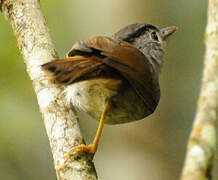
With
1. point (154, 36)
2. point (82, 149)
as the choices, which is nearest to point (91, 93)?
point (82, 149)

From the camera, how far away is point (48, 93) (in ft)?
9.12

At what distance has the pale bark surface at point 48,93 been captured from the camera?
243cm

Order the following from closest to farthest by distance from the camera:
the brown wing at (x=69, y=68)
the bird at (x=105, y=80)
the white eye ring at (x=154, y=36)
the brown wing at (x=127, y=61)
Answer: the brown wing at (x=69, y=68)
the bird at (x=105, y=80)
the brown wing at (x=127, y=61)
the white eye ring at (x=154, y=36)

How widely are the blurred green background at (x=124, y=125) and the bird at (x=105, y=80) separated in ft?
3.69

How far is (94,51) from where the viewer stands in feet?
8.98

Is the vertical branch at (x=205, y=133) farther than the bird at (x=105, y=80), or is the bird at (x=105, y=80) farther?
the bird at (x=105, y=80)

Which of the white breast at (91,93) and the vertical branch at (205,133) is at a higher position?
the vertical branch at (205,133)

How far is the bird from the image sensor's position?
8.13ft

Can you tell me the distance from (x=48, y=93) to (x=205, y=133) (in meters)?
1.62

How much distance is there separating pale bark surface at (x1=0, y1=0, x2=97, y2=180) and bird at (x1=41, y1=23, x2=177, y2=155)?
77mm

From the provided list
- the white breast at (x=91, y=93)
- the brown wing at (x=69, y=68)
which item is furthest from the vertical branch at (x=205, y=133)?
the white breast at (x=91, y=93)

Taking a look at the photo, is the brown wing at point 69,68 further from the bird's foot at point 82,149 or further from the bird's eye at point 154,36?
the bird's eye at point 154,36

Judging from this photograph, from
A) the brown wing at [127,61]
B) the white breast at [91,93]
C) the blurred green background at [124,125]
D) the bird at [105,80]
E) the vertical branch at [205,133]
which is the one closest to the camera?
the vertical branch at [205,133]

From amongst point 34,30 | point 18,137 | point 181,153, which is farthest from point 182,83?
point 34,30
